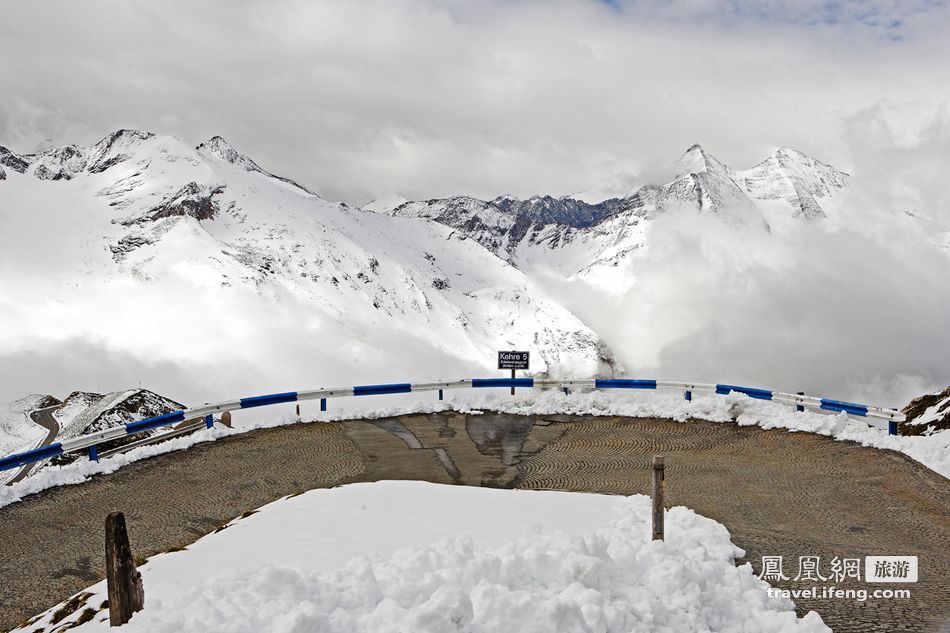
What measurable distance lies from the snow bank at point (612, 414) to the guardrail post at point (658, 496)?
9.56 m

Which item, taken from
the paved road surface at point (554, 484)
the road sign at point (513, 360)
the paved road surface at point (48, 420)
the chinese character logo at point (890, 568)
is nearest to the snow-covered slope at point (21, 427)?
the paved road surface at point (48, 420)

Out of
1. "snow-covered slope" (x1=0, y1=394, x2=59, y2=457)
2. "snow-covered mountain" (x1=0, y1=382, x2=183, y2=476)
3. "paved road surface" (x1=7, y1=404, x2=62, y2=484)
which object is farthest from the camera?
"snow-covered slope" (x1=0, y1=394, x2=59, y2=457)

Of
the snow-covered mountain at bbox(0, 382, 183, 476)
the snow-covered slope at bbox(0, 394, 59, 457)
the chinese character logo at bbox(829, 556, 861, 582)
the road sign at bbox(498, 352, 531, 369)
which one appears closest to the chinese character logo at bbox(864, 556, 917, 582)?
the chinese character logo at bbox(829, 556, 861, 582)

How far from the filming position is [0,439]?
118m

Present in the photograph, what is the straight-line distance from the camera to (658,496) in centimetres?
922

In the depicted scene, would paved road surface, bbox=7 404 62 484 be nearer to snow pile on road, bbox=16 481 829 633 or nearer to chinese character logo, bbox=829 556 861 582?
snow pile on road, bbox=16 481 829 633

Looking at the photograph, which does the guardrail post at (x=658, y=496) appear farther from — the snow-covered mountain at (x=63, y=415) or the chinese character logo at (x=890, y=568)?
the snow-covered mountain at (x=63, y=415)

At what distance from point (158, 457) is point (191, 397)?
640ft

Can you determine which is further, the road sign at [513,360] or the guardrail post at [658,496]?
the road sign at [513,360]

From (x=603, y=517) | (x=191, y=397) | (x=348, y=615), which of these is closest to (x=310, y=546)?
(x=348, y=615)

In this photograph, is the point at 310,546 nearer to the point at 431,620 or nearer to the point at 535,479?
the point at 431,620

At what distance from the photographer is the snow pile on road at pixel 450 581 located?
6.68m

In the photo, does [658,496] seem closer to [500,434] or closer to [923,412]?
[500,434]

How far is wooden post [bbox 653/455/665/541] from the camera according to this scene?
902 centimetres
